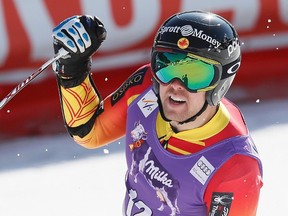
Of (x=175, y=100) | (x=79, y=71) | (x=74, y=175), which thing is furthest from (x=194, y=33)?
(x=74, y=175)

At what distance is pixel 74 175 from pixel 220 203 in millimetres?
2330

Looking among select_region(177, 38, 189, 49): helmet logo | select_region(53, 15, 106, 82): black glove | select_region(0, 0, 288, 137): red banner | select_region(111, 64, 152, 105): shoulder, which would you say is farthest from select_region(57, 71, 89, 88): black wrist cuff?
select_region(0, 0, 288, 137): red banner

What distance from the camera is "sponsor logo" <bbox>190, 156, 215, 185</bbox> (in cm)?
334

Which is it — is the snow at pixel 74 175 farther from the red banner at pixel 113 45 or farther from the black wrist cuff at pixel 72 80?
the black wrist cuff at pixel 72 80

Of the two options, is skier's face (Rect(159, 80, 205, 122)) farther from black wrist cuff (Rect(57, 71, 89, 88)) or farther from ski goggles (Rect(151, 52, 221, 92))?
black wrist cuff (Rect(57, 71, 89, 88))

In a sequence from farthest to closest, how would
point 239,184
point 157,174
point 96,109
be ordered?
point 96,109 < point 157,174 < point 239,184

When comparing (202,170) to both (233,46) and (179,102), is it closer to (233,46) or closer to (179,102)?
(179,102)

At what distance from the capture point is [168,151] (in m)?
3.52

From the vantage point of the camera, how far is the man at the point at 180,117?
3.29 m

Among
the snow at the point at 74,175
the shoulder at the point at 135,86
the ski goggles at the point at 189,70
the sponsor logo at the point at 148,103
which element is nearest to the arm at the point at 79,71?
the shoulder at the point at 135,86

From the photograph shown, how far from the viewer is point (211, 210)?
3322 millimetres

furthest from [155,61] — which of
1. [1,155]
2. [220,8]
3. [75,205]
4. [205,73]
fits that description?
[220,8]

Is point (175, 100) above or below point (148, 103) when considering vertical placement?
above

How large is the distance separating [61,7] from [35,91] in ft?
2.11
